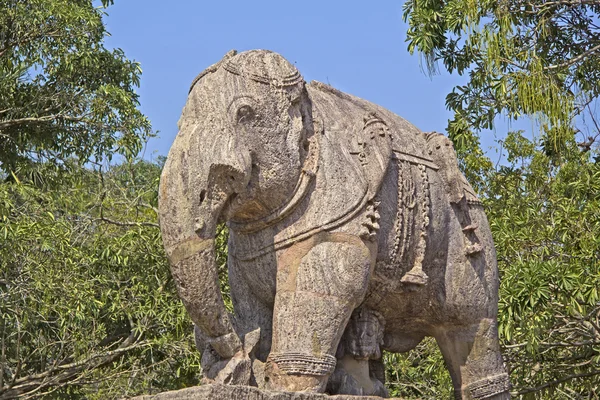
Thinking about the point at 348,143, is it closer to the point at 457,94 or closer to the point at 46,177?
the point at 457,94

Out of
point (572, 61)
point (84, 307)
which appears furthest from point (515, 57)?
point (84, 307)

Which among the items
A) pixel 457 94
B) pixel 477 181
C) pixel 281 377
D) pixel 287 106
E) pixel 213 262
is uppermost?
pixel 457 94

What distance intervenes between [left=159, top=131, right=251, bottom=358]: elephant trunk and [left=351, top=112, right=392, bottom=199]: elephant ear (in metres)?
0.60

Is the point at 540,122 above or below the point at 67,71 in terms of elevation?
below

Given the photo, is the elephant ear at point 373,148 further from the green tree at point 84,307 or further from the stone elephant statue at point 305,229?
the green tree at point 84,307

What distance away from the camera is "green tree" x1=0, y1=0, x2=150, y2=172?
11.9 metres

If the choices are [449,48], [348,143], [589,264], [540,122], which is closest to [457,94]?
[449,48]

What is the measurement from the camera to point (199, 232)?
480cm

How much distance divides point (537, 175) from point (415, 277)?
20.1 ft

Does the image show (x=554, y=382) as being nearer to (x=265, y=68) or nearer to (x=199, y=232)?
(x=265, y=68)

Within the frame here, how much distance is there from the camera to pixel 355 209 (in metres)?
5.06

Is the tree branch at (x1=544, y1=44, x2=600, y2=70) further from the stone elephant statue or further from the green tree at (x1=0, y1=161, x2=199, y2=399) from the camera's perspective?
the stone elephant statue

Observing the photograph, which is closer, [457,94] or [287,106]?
[287,106]

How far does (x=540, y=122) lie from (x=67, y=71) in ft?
16.8
